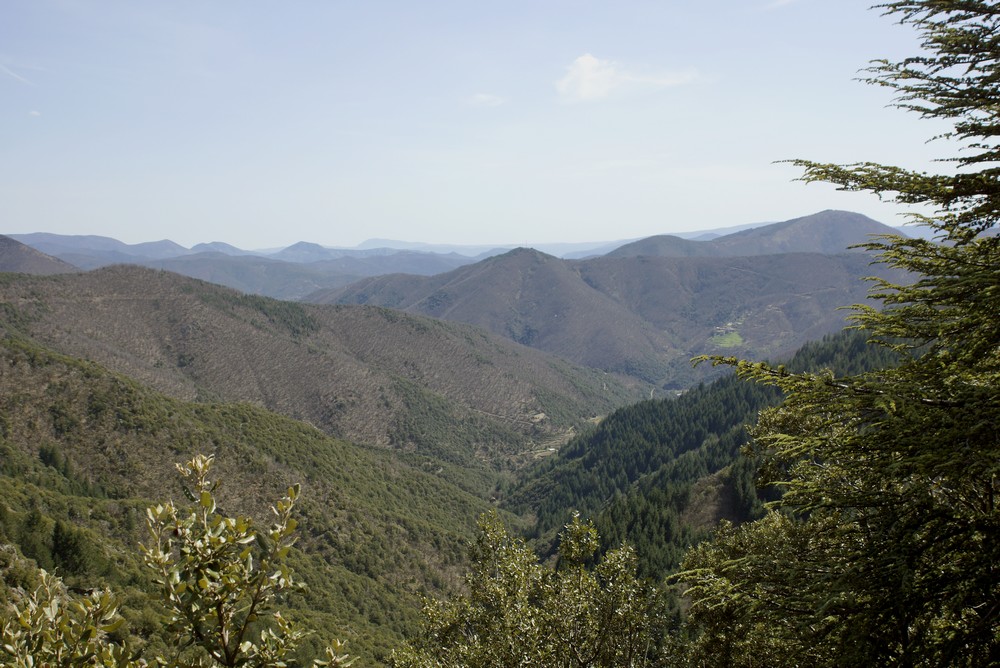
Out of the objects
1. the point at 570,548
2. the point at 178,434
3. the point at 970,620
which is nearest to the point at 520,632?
the point at 570,548

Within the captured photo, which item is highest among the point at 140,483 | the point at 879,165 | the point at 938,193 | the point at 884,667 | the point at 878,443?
the point at 879,165

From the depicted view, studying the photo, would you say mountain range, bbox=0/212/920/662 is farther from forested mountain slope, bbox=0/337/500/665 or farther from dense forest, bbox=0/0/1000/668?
dense forest, bbox=0/0/1000/668

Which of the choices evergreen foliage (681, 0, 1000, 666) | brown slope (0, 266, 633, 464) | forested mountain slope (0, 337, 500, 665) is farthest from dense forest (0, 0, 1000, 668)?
brown slope (0, 266, 633, 464)

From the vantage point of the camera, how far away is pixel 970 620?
7.73m

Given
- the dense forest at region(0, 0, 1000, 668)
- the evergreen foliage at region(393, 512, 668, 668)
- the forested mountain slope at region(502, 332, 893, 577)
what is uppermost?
the dense forest at region(0, 0, 1000, 668)

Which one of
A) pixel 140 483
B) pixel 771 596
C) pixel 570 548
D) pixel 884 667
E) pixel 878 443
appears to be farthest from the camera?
pixel 140 483

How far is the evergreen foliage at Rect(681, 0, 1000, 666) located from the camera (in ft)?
21.5


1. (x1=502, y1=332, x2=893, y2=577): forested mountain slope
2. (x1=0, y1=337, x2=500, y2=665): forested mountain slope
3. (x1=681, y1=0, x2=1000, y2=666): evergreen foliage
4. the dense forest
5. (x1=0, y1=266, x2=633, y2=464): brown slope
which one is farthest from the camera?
(x1=0, y1=266, x2=633, y2=464): brown slope

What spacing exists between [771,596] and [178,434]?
297 feet

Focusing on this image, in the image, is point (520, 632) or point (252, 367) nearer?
point (520, 632)

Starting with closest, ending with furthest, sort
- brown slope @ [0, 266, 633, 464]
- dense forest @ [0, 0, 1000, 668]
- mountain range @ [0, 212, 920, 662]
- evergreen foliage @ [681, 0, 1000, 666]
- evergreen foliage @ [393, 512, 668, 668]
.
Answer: dense forest @ [0, 0, 1000, 668]
evergreen foliage @ [681, 0, 1000, 666]
evergreen foliage @ [393, 512, 668, 668]
mountain range @ [0, 212, 920, 662]
brown slope @ [0, 266, 633, 464]

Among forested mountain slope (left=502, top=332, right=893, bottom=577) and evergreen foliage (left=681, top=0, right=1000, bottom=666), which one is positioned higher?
evergreen foliage (left=681, top=0, right=1000, bottom=666)

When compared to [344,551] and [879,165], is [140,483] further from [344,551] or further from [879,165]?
[879,165]

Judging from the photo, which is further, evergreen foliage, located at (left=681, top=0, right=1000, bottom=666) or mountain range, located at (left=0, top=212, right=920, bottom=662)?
mountain range, located at (left=0, top=212, right=920, bottom=662)
